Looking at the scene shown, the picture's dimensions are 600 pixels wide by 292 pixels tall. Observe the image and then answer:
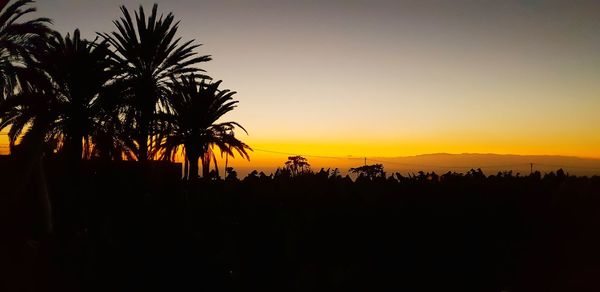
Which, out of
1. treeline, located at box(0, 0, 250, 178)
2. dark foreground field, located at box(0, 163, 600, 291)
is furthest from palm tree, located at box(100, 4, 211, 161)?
dark foreground field, located at box(0, 163, 600, 291)

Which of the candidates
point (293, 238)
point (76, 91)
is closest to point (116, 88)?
point (76, 91)

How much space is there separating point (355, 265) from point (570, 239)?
3700 mm

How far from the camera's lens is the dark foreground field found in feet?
9.96

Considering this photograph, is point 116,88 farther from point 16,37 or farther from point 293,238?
point 293,238

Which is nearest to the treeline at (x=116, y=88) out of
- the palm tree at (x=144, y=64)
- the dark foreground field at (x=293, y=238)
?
the palm tree at (x=144, y=64)

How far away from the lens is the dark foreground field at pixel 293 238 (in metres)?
3.04

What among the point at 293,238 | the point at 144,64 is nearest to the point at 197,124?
the point at 144,64

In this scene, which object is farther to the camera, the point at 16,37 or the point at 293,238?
the point at 16,37

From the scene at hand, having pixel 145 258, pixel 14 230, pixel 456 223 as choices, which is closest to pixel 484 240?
pixel 456 223

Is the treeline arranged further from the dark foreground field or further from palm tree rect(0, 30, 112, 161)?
the dark foreground field

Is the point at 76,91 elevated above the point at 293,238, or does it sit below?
above

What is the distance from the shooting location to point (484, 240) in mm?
4844

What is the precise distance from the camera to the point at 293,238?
3.38 meters

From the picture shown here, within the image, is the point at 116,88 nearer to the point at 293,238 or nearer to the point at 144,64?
the point at 144,64
